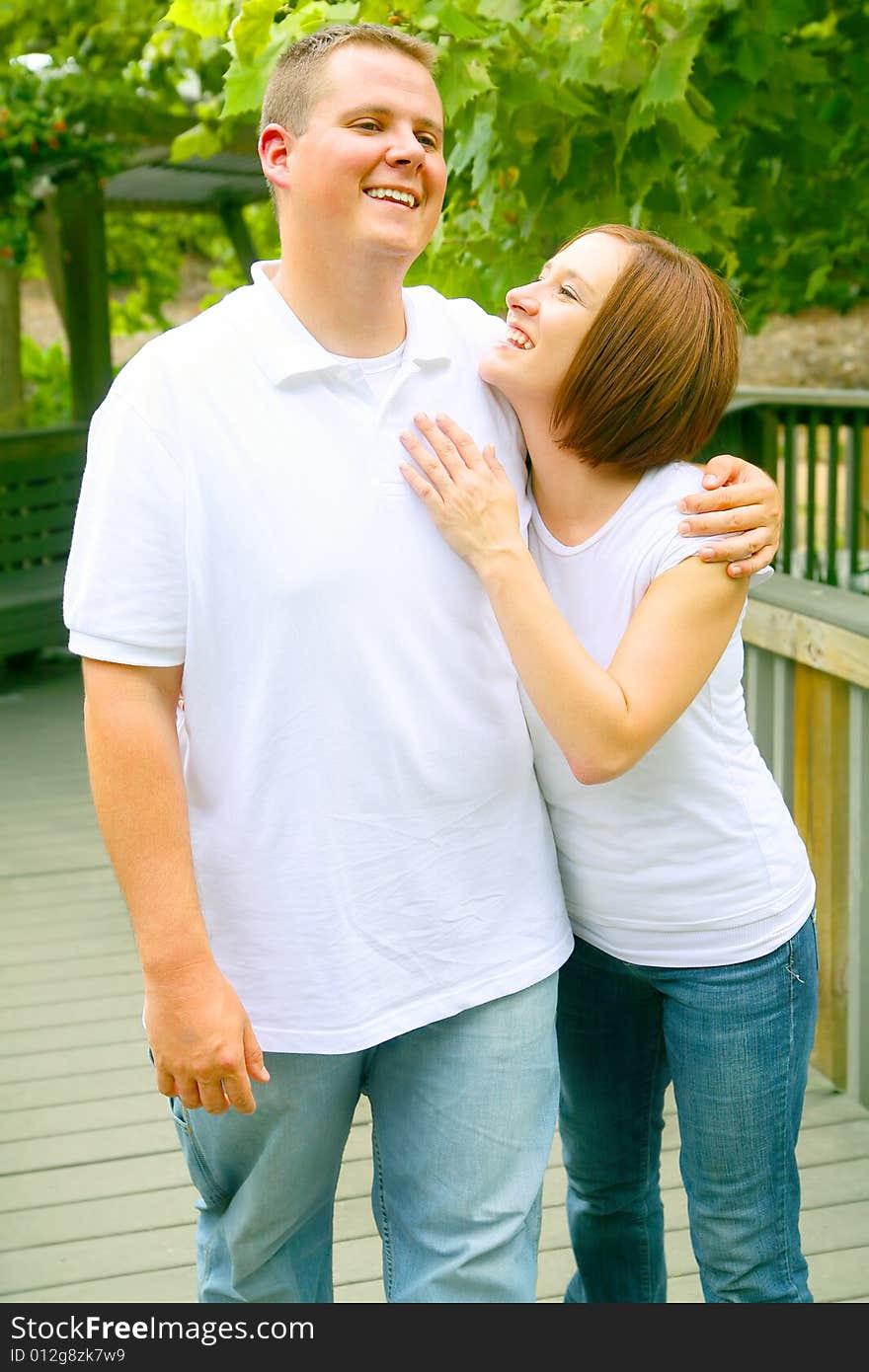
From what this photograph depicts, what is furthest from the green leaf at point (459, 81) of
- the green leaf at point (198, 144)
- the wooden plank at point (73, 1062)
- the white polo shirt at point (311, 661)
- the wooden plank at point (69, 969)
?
the wooden plank at point (69, 969)

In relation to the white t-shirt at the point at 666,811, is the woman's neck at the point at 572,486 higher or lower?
higher

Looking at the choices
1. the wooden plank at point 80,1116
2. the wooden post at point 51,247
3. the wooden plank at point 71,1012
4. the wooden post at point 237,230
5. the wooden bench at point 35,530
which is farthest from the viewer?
the wooden post at point 237,230

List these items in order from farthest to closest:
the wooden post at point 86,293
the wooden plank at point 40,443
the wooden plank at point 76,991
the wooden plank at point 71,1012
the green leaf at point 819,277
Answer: the wooden post at point 86,293 → the wooden plank at point 40,443 → the green leaf at point 819,277 → the wooden plank at point 76,991 → the wooden plank at point 71,1012

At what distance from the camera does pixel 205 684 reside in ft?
5.15

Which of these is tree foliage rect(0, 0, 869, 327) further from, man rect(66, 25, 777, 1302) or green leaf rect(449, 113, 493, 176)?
man rect(66, 25, 777, 1302)

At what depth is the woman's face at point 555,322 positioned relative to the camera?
5.50ft

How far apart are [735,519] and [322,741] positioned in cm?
50

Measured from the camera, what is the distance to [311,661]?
1548 millimetres

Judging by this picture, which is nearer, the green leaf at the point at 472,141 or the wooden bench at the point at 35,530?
the green leaf at the point at 472,141

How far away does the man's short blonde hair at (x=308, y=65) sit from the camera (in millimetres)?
1590

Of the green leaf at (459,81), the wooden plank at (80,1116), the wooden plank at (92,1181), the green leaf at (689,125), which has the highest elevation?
the green leaf at (459,81)

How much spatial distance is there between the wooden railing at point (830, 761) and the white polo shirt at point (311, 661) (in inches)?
55.1

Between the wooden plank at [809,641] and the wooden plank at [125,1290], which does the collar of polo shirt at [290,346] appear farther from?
the wooden plank at [125,1290]

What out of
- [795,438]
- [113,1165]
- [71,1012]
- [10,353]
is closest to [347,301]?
[113,1165]
